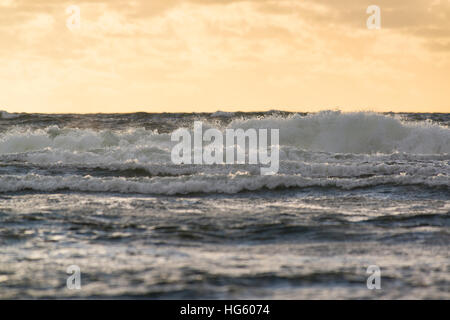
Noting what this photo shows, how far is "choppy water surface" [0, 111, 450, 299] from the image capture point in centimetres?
602

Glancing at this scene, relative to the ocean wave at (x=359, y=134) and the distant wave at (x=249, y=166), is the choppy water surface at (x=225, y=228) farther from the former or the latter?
the ocean wave at (x=359, y=134)

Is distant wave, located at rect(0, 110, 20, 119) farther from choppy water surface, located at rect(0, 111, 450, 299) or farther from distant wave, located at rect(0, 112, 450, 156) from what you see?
choppy water surface, located at rect(0, 111, 450, 299)

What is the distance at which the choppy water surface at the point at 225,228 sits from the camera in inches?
237

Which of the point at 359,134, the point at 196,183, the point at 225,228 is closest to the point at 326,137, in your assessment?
the point at 359,134

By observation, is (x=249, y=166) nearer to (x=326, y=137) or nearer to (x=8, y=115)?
(x=326, y=137)

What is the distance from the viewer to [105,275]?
20.6ft

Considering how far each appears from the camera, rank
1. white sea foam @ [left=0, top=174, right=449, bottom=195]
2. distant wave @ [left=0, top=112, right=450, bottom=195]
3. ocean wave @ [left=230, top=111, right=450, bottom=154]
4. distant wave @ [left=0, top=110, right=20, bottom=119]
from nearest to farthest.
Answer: white sea foam @ [left=0, top=174, right=449, bottom=195], distant wave @ [left=0, top=112, right=450, bottom=195], ocean wave @ [left=230, top=111, right=450, bottom=154], distant wave @ [left=0, top=110, right=20, bottom=119]

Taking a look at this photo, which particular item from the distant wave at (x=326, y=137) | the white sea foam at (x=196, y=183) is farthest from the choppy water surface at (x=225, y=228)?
the distant wave at (x=326, y=137)

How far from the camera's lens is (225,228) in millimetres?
8586

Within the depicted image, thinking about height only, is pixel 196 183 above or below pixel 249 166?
below

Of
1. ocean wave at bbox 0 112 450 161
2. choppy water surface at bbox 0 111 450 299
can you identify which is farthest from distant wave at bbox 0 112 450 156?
choppy water surface at bbox 0 111 450 299

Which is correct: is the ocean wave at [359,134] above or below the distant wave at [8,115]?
below
